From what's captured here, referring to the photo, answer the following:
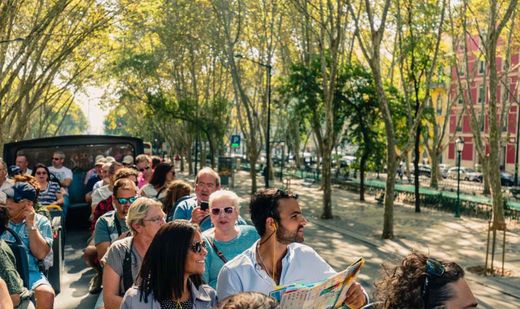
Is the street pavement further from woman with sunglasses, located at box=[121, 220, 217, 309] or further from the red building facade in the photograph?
the red building facade

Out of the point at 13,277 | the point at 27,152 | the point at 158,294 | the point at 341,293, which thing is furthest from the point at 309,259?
the point at 27,152

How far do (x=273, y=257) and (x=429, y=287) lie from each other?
130 centimetres

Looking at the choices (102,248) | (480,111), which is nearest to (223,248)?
(102,248)

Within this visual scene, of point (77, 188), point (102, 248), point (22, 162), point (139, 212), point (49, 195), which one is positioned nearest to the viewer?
point (139, 212)

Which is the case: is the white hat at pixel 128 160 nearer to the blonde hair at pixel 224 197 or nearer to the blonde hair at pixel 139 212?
the blonde hair at pixel 224 197

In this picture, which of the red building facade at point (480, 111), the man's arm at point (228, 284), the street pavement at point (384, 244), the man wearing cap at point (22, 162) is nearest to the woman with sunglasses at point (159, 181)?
the street pavement at point (384, 244)

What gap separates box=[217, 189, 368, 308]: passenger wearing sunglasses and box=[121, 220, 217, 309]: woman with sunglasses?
251 mm

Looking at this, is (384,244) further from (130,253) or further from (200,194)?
(130,253)

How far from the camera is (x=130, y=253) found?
14.2ft

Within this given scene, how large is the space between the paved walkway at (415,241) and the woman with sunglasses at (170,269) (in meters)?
6.49

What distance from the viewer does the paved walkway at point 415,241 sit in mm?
11273

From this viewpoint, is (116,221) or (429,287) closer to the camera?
(429,287)

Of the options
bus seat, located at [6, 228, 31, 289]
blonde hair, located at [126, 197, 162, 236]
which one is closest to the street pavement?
blonde hair, located at [126, 197, 162, 236]

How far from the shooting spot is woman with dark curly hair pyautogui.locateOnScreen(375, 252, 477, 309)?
8.53ft
